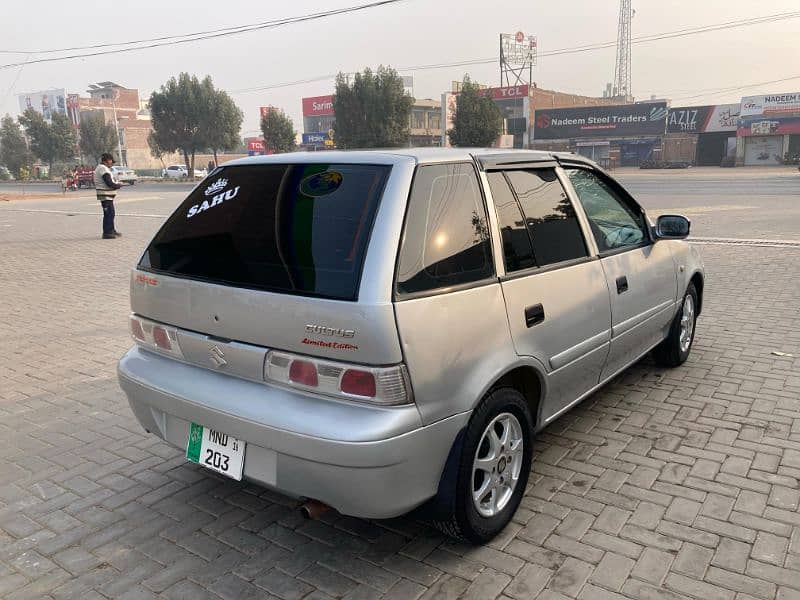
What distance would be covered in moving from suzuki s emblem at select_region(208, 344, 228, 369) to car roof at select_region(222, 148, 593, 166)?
0.96 metres

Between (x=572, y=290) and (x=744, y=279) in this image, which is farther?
(x=744, y=279)

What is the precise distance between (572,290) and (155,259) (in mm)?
2153

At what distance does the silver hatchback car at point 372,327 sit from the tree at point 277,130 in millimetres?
58330

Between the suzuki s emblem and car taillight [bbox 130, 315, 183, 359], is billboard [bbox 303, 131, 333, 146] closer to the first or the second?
car taillight [bbox 130, 315, 183, 359]

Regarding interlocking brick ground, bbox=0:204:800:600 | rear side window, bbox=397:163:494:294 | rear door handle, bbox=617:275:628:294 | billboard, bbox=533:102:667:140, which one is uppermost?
billboard, bbox=533:102:667:140

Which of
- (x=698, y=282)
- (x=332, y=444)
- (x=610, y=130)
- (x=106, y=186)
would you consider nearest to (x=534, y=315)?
(x=332, y=444)

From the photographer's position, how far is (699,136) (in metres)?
62.7

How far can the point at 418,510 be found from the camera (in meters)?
2.71

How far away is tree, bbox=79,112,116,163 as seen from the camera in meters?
68.6

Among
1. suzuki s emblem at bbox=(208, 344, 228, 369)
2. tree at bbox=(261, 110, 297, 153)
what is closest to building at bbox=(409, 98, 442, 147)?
tree at bbox=(261, 110, 297, 153)

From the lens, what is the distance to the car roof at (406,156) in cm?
279

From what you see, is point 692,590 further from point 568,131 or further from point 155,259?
point 568,131

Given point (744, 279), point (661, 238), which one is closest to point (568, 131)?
point (744, 279)

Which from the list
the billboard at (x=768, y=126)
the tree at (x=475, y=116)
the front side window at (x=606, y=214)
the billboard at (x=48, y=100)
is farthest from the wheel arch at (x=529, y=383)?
the billboard at (x=48, y=100)
